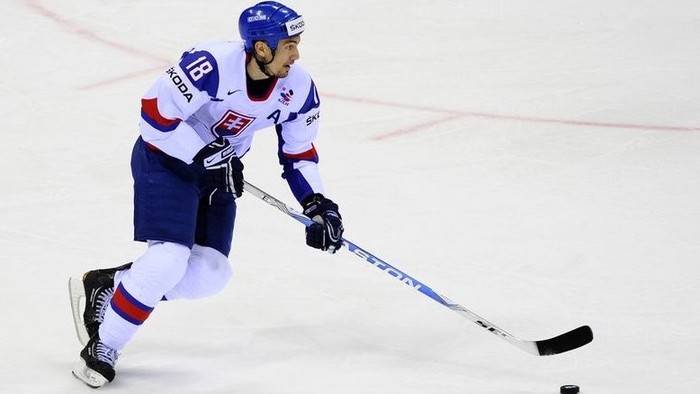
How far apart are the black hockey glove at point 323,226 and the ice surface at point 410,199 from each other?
0.41m

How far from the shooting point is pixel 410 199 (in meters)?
5.52

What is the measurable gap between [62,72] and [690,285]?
3.60m

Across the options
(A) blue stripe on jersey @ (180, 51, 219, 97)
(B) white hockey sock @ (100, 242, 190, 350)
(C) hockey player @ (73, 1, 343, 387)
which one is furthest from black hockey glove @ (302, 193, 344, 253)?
(A) blue stripe on jersey @ (180, 51, 219, 97)

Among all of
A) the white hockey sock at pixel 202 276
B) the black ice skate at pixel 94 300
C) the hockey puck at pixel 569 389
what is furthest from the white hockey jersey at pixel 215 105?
the hockey puck at pixel 569 389

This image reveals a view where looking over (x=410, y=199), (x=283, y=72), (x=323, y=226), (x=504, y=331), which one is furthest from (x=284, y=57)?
(x=410, y=199)

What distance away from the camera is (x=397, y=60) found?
711 centimetres

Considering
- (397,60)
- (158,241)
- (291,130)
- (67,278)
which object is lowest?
(67,278)

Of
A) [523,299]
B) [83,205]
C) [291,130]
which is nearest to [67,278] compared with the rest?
[83,205]

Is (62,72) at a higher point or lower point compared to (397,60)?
lower

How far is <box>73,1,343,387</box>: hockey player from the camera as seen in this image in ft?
12.6

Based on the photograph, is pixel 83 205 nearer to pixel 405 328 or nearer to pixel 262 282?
pixel 262 282

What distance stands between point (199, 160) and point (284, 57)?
1.32ft

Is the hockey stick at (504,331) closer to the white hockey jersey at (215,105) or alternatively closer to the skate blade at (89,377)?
the white hockey jersey at (215,105)

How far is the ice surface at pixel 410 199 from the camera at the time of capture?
165 inches
